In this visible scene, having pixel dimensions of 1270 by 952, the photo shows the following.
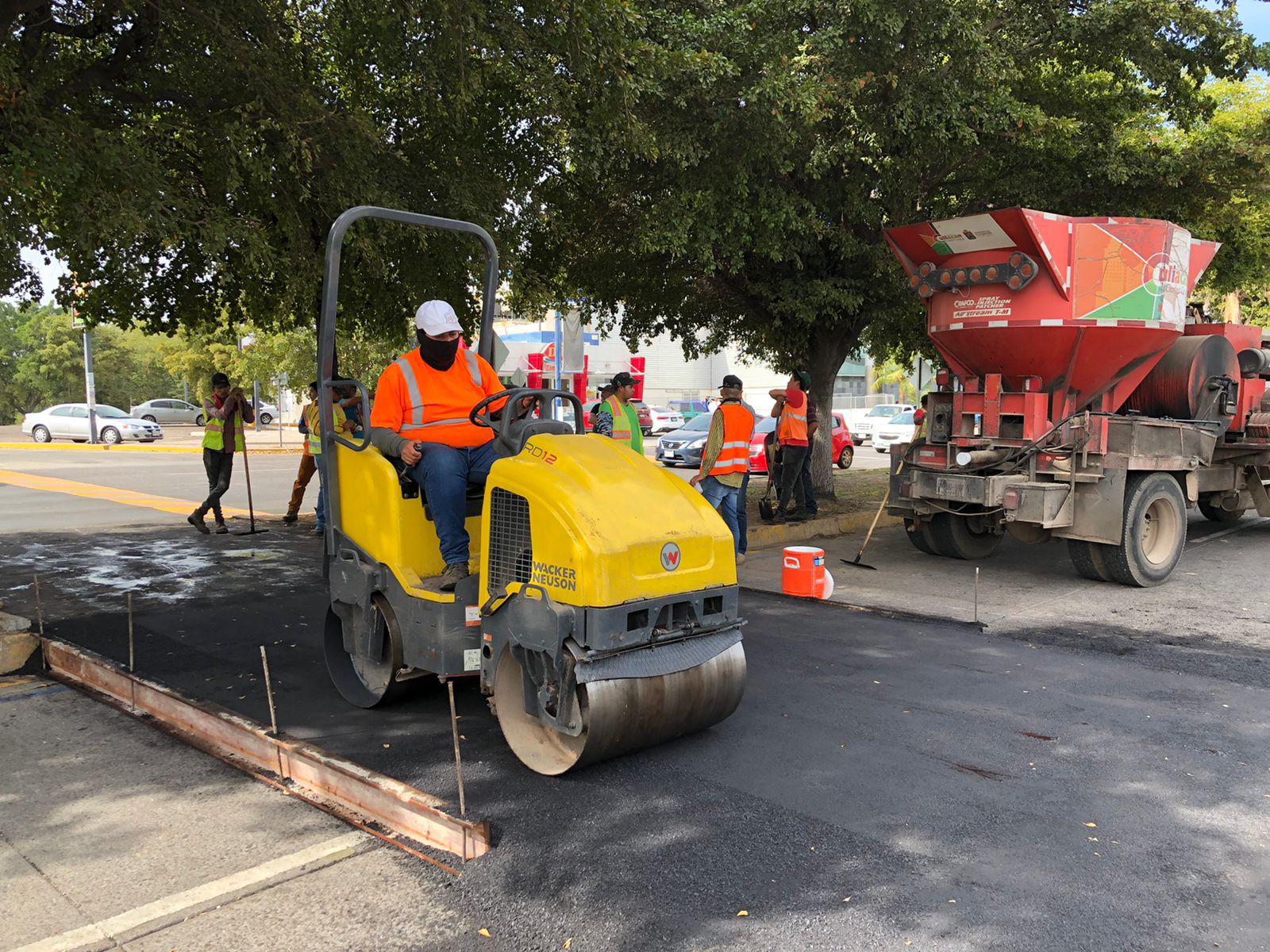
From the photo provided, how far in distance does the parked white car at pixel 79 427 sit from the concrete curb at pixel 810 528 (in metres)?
30.0

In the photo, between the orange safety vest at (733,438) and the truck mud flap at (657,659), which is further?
the orange safety vest at (733,438)

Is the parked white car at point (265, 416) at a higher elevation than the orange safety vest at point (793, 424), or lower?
lower

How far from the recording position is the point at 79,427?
34.6 meters

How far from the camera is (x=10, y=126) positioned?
21.9 ft

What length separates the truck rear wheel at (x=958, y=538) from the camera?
10195 millimetres

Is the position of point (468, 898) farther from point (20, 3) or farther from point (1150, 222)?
point (1150, 222)

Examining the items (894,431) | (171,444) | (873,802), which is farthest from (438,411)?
(171,444)

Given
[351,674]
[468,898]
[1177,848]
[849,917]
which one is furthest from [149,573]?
[1177,848]

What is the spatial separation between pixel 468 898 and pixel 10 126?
628 cm

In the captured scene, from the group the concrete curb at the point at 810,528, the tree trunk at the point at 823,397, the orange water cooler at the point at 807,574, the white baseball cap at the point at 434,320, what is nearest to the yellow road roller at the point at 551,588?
the white baseball cap at the point at 434,320

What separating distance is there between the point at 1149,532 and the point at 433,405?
7.34m

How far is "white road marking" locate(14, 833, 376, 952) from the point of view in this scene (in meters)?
3.15

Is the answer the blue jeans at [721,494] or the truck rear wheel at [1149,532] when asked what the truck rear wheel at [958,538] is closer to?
the truck rear wheel at [1149,532]

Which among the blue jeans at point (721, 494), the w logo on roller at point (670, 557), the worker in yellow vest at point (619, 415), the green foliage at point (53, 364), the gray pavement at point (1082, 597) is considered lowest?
the gray pavement at point (1082, 597)
